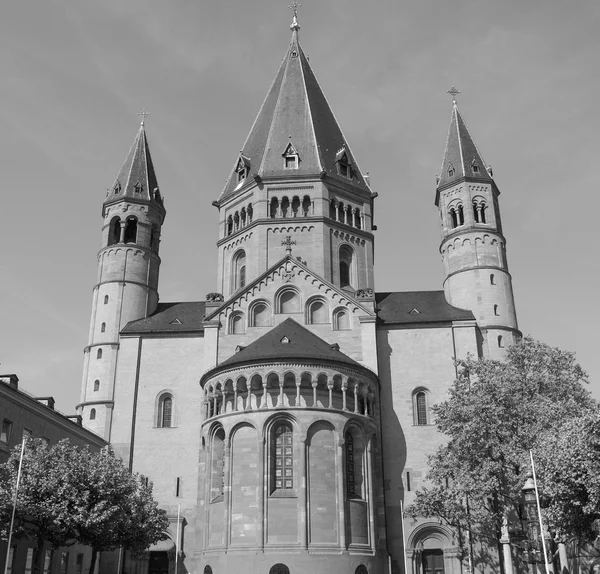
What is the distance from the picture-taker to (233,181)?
200 ft

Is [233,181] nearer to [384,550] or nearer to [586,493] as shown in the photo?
[384,550]

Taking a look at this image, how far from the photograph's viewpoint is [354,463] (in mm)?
42031

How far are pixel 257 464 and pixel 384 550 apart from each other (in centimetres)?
997

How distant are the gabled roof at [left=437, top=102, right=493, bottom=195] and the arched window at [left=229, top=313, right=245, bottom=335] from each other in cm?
2094

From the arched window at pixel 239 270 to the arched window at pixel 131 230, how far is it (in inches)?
339

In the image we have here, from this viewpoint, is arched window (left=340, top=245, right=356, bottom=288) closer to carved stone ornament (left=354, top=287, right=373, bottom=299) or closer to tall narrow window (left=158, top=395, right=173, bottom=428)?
carved stone ornament (left=354, top=287, right=373, bottom=299)

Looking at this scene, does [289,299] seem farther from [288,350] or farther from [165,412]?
[165,412]

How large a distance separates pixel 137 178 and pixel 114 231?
5308 mm

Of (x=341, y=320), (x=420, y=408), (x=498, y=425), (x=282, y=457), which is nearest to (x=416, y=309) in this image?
(x=341, y=320)

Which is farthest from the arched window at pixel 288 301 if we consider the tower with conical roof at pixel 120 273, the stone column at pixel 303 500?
the stone column at pixel 303 500

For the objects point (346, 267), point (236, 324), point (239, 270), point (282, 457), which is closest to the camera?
point (282, 457)

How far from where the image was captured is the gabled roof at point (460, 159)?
57.3m

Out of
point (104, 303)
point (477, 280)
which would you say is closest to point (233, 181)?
point (104, 303)

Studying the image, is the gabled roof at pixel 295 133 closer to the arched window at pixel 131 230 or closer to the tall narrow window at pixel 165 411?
the arched window at pixel 131 230
